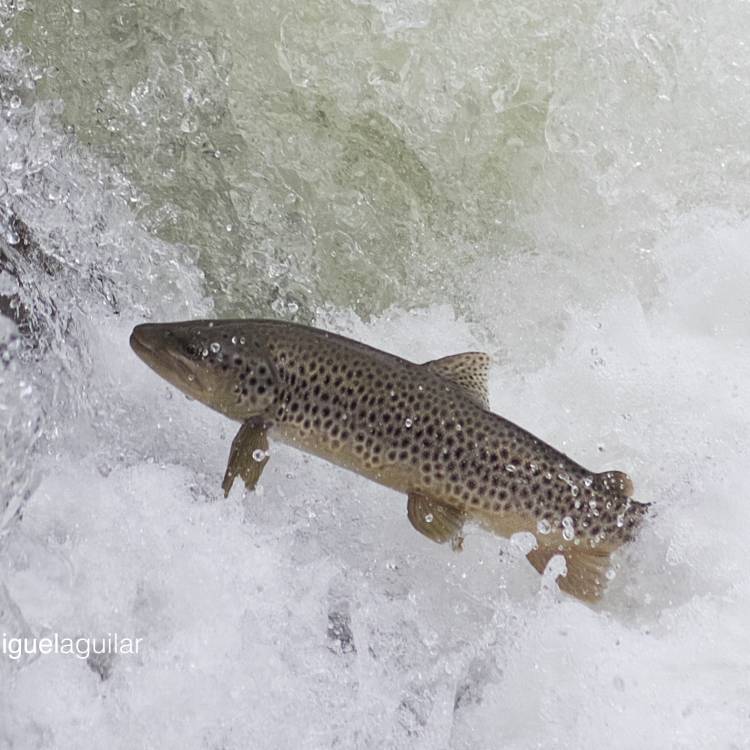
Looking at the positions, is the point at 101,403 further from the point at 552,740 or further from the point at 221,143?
the point at 552,740

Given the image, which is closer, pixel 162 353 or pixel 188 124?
pixel 162 353

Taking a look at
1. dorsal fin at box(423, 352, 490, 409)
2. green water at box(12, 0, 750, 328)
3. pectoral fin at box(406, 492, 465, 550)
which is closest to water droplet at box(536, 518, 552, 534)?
pectoral fin at box(406, 492, 465, 550)

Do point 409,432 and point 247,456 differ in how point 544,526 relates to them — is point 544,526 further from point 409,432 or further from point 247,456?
point 247,456

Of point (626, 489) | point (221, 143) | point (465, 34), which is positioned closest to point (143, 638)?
point (626, 489)

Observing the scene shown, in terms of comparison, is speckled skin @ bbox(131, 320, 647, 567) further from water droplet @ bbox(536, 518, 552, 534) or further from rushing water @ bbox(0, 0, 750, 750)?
rushing water @ bbox(0, 0, 750, 750)

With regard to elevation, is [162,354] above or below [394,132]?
below

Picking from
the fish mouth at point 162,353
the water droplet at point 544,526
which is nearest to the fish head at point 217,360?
the fish mouth at point 162,353

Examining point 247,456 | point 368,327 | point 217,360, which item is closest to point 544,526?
point 247,456

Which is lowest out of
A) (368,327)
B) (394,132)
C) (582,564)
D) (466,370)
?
(582,564)

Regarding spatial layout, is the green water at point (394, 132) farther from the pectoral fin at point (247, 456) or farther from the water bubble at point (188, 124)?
the pectoral fin at point (247, 456)
